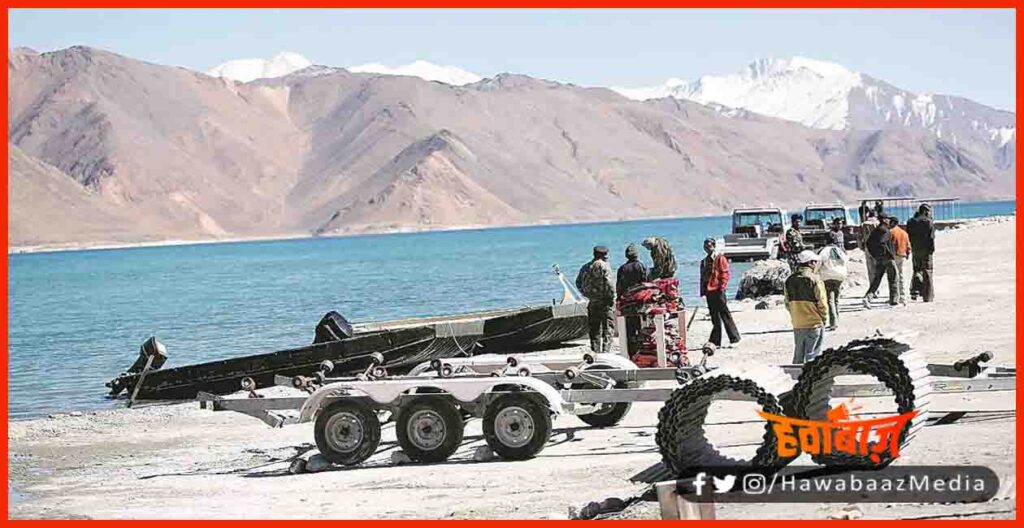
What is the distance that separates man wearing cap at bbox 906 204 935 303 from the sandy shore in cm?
260

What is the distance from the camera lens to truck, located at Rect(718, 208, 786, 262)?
Answer: 49.6 m

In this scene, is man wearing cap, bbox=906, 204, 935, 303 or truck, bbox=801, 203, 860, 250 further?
truck, bbox=801, 203, 860, 250

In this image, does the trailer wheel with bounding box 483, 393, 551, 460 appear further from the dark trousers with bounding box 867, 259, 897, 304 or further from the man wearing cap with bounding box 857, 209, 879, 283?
the man wearing cap with bounding box 857, 209, 879, 283

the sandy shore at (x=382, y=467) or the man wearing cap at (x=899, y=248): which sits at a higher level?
the man wearing cap at (x=899, y=248)

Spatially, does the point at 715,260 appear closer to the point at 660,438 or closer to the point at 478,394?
the point at 478,394

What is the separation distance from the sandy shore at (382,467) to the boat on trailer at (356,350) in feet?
2.95

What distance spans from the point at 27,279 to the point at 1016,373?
4256 inches

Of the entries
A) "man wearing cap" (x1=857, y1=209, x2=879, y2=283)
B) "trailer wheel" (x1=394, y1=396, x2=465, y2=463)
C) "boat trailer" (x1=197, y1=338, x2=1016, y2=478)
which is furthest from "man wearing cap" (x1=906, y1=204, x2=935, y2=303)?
"trailer wheel" (x1=394, y1=396, x2=465, y2=463)

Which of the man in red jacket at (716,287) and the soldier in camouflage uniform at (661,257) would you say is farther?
the man in red jacket at (716,287)

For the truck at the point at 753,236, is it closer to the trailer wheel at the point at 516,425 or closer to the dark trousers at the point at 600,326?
the dark trousers at the point at 600,326

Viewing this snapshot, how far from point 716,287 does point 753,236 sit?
102ft

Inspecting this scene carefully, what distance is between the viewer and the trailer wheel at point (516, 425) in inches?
518

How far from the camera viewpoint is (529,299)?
49.6 m

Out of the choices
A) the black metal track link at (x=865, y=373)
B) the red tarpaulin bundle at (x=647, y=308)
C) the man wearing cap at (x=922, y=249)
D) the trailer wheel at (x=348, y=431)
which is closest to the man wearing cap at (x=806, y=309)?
the red tarpaulin bundle at (x=647, y=308)
